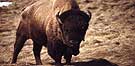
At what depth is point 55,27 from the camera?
8.72m

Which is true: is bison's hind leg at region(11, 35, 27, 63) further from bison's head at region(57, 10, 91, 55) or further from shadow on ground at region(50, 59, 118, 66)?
bison's head at region(57, 10, 91, 55)

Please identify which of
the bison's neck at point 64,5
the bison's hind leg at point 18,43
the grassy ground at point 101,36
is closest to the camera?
the bison's neck at point 64,5

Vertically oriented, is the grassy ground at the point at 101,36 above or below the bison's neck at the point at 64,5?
below

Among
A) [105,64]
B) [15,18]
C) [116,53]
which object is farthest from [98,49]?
[15,18]

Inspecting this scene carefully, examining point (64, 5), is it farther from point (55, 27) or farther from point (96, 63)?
point (96, 63)

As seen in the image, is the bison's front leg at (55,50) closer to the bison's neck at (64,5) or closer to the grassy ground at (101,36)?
the bison's neck at (64,5)

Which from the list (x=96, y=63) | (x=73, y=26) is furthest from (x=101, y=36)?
(x=73, y=26)

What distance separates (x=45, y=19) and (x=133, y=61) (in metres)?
2.09

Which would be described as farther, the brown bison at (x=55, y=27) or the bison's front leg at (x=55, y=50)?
the bison's front leg at (x=55, y=50)

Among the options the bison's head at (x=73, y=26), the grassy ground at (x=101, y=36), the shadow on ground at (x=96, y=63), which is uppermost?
the bison's head at (x=73, y=26)

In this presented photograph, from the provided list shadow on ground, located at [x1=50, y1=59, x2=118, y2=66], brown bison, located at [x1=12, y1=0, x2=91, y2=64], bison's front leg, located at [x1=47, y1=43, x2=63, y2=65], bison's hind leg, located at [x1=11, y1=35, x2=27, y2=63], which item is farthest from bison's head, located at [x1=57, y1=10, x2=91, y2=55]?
bison's hind leg, located at [x1=11, y1=35, x2=27, y2=63]

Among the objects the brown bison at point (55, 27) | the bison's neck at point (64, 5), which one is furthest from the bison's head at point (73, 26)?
the bison's neck at point (64, 5)

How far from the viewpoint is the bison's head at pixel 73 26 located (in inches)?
313

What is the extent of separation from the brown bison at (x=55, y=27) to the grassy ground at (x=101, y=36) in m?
0.70
